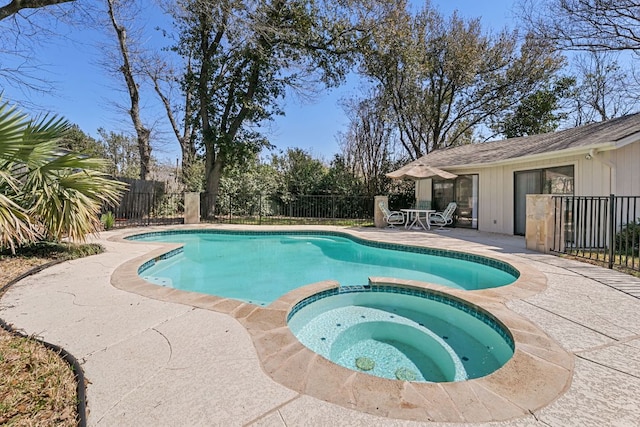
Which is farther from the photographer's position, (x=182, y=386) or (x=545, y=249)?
(x=545, y=249)

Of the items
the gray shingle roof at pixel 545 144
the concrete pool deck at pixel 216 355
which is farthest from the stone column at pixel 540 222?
the concrete pool deck at pixel 216 355

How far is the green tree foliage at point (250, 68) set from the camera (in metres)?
12.6

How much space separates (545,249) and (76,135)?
29.6 metres

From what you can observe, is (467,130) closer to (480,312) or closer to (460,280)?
(460,280)

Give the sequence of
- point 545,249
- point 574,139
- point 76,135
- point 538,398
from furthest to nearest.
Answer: point 76,135 → point 574,139 → point 545,249 → point 538,398

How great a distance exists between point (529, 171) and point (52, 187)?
1150 centimetres

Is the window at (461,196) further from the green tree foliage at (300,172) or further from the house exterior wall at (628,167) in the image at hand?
the green tree foliage at (300,172)

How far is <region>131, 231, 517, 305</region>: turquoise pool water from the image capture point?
5.34m

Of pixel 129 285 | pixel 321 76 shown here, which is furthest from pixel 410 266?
pixel 321 76

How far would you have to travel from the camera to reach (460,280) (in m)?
5.68

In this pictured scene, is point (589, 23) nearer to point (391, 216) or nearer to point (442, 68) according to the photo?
point (442, 68)

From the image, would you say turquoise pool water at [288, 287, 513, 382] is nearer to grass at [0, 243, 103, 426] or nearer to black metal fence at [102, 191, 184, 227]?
grass at [0, 243, 103, 426]

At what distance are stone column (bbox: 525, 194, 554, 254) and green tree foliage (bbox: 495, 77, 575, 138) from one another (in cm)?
1324

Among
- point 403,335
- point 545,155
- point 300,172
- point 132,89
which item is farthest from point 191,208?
point 545,155
